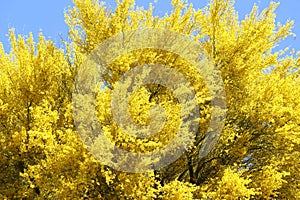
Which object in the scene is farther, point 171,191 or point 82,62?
point 82,62

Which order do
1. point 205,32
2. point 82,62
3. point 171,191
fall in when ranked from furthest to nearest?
1. point 205,32
2. point 82,62
3. point 171,191

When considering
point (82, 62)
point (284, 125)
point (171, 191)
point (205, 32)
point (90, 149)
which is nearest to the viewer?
point (90, 149)

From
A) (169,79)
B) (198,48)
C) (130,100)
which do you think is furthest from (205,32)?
(130,100)

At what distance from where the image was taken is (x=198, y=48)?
31.7 ft

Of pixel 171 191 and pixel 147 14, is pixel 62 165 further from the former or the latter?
pixel 147 14

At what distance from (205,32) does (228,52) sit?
4.30ft

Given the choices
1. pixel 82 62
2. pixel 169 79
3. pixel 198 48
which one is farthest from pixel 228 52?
pixel 82 62

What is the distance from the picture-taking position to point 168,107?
7.49 m

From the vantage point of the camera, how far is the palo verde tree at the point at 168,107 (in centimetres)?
724

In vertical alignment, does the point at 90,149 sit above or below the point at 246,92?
below

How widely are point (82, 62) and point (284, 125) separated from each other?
450 centimetres

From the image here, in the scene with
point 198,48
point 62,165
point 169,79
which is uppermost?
point 198,48

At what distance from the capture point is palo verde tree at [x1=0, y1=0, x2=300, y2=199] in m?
7.24

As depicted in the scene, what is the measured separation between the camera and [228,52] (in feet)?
31.2
